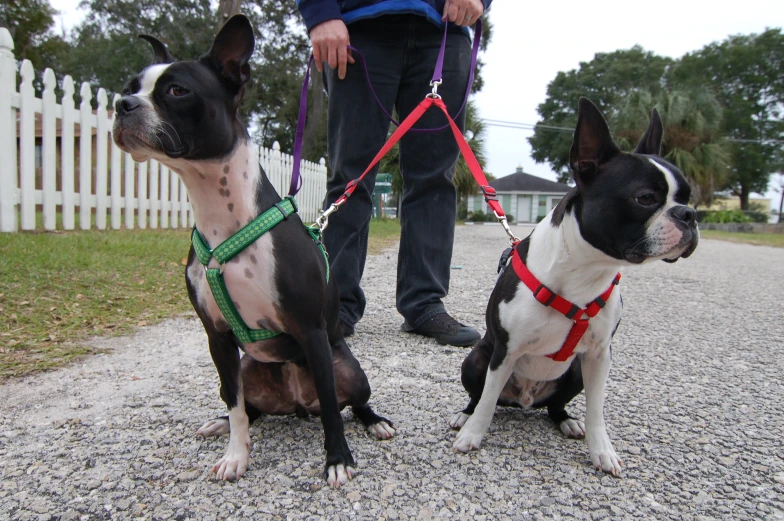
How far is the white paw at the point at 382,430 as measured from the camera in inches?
84.2

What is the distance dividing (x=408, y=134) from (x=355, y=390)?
187 centimetres

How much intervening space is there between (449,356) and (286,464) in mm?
1459

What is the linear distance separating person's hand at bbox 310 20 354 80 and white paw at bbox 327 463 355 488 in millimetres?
2054

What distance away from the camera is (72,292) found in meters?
4.11

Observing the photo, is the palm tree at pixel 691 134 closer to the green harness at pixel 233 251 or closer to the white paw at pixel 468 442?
the white paw at pixel 468 442

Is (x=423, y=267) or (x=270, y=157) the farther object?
(x=270, y=157)

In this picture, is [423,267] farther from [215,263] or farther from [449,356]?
[215,263]

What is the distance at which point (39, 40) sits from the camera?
2912 centimetres

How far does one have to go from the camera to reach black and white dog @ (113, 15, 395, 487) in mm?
Answer: 1713

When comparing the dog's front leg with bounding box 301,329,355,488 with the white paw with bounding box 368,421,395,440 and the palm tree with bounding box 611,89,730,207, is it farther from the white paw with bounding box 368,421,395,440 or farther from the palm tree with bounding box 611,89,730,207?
the palm tree with bounding box 611,89,730,207

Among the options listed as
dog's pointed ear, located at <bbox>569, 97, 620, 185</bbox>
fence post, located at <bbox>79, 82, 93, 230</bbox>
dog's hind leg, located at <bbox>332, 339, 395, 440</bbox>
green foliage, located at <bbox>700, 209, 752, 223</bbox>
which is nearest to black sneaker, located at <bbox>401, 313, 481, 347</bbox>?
dog's hind leg, located at <bbox>332, 339, 395, 440</bbox>

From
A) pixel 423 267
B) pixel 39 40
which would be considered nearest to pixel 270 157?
pixel 423 267

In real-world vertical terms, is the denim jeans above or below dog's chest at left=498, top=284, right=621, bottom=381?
above

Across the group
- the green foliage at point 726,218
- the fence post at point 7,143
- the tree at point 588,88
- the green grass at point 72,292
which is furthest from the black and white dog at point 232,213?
the tree at point 588,88
